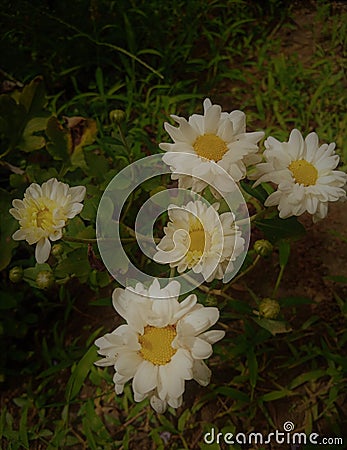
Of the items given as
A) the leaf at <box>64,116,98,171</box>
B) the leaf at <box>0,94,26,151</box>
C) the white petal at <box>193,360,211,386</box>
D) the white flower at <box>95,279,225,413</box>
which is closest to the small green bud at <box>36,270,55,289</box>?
the white flower at <box>95,279,225,413</box>

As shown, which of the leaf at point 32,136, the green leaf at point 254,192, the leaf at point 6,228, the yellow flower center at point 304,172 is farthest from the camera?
the leaf at point 32,136

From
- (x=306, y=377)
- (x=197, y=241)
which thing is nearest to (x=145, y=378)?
(x=197, y=241)

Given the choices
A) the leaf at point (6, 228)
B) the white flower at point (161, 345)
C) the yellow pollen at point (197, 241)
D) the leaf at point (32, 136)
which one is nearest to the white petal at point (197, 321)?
the white flower at point (161, 345)

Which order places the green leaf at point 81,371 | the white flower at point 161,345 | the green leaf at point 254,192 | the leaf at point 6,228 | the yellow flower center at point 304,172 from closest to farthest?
the white flower at point 161,345
the yellow flower center at point 304,172
the green leaf at point 254,192
the green leaf at point 81,371
the leaf at point 6,228

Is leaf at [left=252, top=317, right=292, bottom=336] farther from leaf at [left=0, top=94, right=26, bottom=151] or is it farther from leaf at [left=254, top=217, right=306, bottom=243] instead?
leaf at [left=0, top=94, right=26, bottom=151]

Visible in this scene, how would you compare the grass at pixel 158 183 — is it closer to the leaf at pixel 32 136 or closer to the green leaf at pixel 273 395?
the green leaf at pixel 273 395

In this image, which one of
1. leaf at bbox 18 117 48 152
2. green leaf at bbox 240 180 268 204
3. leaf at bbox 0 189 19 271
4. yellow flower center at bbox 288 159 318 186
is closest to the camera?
yellow flower center at bbox 288 159 318 186

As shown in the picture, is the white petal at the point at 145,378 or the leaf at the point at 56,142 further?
the leaf at the point at 56,142

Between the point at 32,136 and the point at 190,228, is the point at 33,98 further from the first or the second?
the point at 190,228
